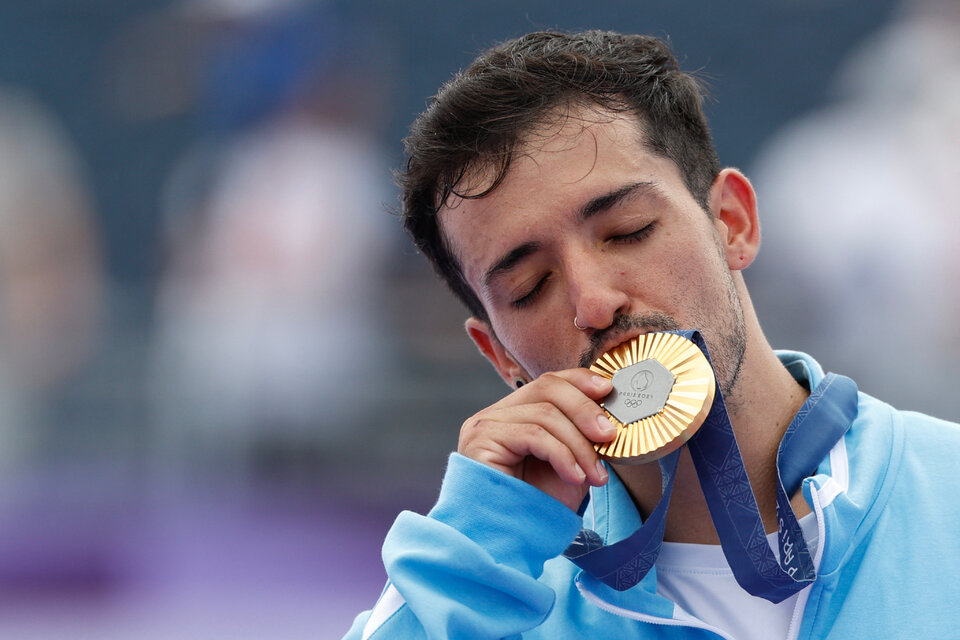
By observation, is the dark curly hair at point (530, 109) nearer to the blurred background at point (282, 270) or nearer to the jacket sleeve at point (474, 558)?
the jacket sleeve at point (474, 558)

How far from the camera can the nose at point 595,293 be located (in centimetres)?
194

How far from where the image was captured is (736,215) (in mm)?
2402

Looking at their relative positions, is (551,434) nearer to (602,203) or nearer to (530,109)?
(602,203)

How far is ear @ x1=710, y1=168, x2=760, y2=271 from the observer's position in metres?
2.32

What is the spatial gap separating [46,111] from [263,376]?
12.7ft

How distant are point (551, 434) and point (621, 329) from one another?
287 mm

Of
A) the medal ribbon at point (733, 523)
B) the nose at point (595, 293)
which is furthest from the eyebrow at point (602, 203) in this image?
the medal ribbon at point (733, 523)

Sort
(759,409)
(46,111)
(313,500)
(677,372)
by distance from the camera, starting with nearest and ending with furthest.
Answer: (677,372) → (759,409) → (313,500) → (46,111)

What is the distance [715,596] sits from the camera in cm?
200

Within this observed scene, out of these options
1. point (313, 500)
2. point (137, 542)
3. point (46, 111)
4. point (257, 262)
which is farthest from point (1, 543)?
point (46, 111)

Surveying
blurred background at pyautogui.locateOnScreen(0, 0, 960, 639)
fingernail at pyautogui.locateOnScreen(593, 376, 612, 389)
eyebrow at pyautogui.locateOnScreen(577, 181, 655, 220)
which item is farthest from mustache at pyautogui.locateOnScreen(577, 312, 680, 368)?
blurred background at pyautogui.locateOnScreen(0, 0, 960, 639)

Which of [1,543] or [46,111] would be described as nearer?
[1,543]

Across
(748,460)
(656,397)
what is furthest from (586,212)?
(748,460)

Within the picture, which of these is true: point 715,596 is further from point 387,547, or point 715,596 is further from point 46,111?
point 46,111
